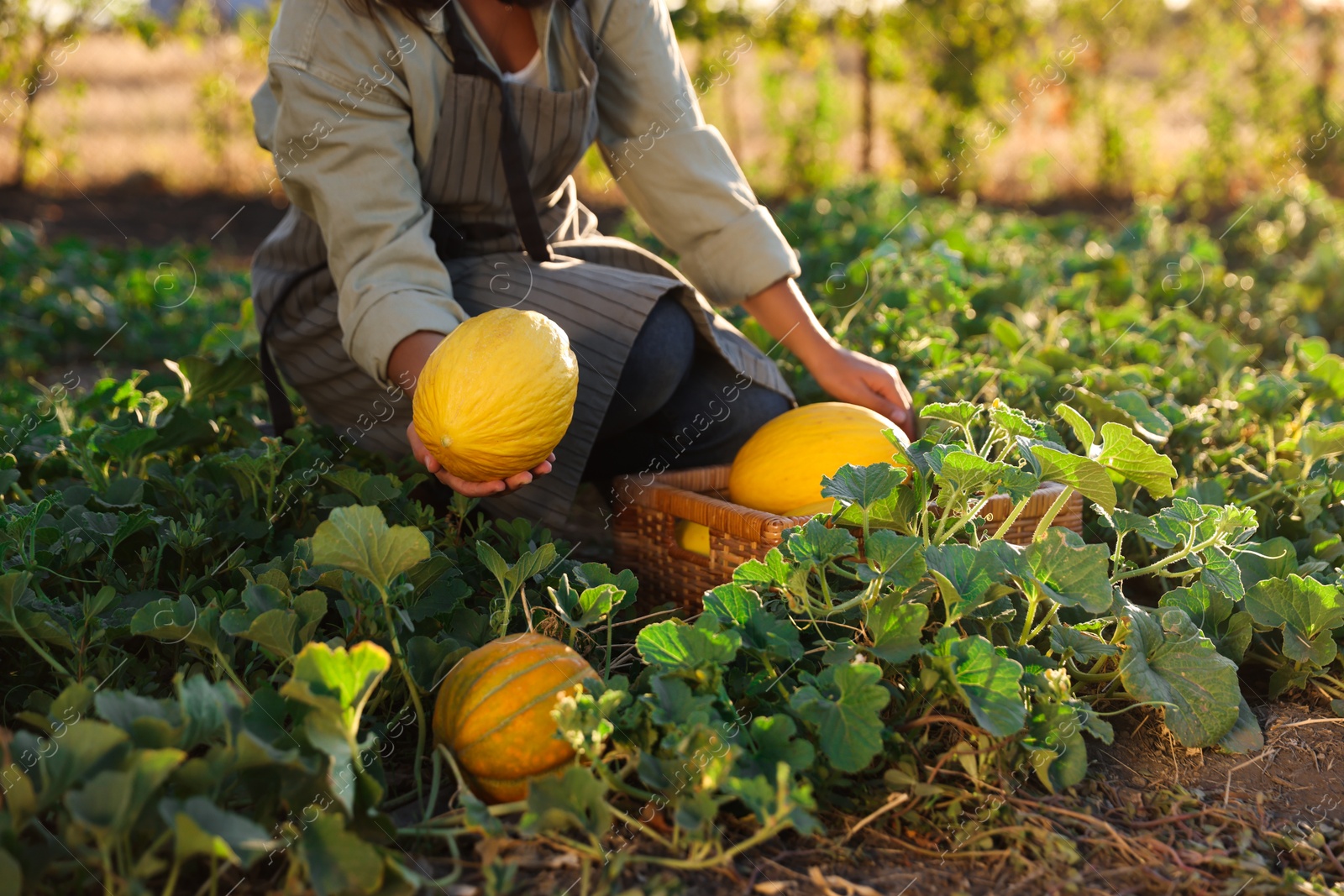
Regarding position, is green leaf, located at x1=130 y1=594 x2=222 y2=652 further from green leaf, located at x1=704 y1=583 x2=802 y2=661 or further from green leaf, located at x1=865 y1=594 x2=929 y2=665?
green leaf, located at x1=865 y1=594 x2=929 y2=665

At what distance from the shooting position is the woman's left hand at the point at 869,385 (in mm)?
2211

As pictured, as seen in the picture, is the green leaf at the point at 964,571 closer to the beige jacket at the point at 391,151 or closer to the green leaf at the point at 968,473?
the green leaf at the point at 968,473

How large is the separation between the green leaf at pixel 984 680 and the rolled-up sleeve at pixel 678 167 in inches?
47.7

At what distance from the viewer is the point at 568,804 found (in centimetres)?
125

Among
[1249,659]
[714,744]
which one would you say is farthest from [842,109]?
[714,744]

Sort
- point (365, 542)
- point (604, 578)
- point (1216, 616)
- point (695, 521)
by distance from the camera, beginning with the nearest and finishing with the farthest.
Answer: point (365, 542)
point (604, 578)
point (1216, 616)
point (695, 521)

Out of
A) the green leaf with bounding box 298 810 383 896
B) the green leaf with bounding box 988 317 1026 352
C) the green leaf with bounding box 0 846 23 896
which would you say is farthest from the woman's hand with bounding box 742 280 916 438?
the green leaf with bounding box 0 846 23 896

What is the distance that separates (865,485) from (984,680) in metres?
0.33

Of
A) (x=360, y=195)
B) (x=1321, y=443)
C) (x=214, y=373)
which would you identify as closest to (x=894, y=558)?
(x=1321, y=443)

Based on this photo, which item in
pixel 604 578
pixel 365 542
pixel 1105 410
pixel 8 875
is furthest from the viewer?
pixel 1105 410

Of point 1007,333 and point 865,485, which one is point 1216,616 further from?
point 1007,333

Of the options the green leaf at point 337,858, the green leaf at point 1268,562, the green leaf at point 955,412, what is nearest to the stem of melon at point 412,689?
the green leaf at point 337,858

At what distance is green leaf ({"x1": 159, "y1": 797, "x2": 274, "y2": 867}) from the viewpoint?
3.47 ft

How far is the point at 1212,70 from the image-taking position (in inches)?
340
